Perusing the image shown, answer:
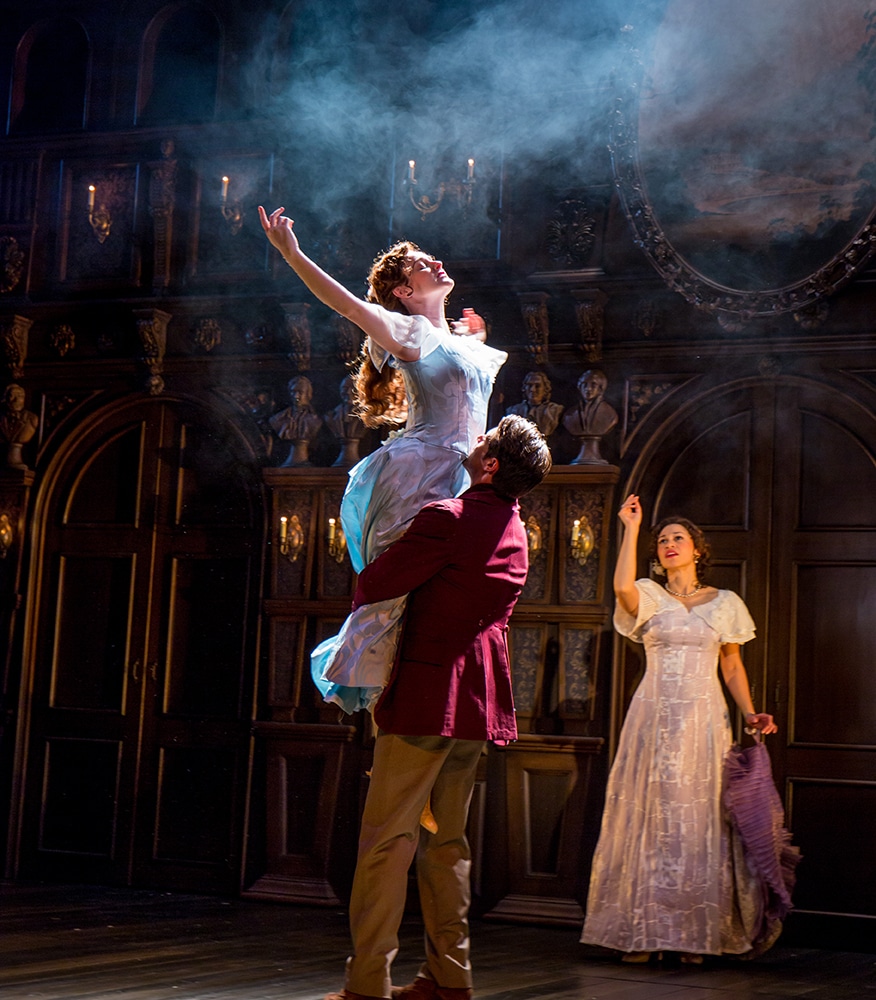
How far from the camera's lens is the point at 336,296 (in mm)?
3152

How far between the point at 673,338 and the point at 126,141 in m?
3.00

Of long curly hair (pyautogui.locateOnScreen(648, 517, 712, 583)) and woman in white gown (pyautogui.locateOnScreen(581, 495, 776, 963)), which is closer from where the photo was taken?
woman in white gown (pyautogui.locateOnScreen(581, 495, 776, 963))

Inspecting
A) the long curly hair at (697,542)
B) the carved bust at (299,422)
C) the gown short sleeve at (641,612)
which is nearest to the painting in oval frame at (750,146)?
the long curly hair at (697,542)

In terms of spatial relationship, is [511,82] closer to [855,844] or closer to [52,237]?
[52,237]

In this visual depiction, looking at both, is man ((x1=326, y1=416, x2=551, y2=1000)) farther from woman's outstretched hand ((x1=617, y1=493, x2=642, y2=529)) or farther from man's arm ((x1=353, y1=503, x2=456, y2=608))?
woman's outstretched hand ((x1=617, y1=493, x2=642, y2=529))

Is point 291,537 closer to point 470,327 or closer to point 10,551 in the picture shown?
point 10,551

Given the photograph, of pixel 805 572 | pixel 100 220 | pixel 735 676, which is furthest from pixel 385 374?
pixel 100 220

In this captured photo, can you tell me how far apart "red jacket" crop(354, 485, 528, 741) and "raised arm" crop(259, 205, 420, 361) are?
1.35ft

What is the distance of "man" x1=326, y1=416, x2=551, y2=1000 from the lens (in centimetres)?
321

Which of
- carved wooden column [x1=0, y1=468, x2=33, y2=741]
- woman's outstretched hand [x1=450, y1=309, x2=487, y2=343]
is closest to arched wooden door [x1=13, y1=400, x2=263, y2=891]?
carved wooden column [x1=0, y1=468, x2=33, y2=741]

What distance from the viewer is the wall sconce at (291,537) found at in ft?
21.2

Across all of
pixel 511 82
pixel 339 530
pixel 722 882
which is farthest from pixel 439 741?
pixel 511 82

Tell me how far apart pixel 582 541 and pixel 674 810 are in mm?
1362

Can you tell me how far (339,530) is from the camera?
21.1 feet
